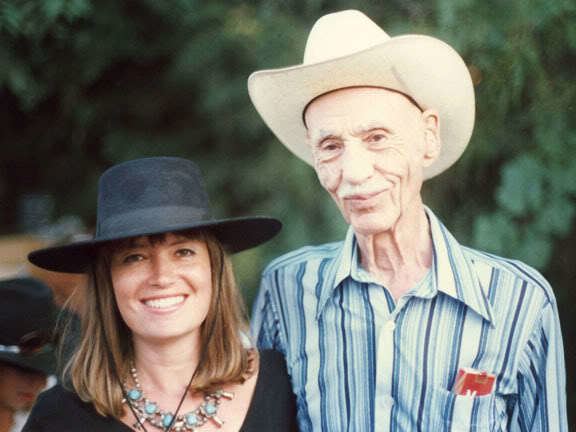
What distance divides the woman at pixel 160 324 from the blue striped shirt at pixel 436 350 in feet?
0.59

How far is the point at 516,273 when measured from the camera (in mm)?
2693

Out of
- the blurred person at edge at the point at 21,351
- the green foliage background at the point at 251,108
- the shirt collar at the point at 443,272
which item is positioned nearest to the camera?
the shirt collar at the point at 443,272

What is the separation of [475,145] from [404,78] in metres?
1.01

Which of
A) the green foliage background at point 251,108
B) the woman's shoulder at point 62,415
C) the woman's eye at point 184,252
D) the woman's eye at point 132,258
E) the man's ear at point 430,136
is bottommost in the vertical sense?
the woman's shoulder at point 62,415

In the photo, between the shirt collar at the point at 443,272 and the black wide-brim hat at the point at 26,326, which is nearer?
the shirt collar at the point at 443,272

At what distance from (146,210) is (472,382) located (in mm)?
931

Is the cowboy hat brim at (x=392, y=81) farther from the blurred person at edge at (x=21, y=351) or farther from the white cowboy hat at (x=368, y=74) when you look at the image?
the blurred person at edge at (x=21, y=351)

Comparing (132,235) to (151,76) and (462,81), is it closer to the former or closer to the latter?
(462,81)

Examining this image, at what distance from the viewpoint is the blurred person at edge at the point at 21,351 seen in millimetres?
2918

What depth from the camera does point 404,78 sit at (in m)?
2.62

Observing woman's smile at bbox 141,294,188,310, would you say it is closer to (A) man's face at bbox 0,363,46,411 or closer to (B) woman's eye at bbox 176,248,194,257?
(B) woman's eye at bbox 176,248,194,257

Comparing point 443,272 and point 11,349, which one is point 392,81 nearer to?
point 443,272

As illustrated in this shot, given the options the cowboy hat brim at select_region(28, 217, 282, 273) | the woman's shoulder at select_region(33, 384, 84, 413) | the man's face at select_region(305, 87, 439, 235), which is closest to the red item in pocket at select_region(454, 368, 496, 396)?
the man's face at select_region(305, 87, 439, 235)

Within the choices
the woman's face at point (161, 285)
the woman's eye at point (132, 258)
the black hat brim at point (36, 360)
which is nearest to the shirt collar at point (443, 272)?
the woman's face at point (161, 285)
